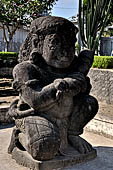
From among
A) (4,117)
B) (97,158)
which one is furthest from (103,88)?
(97,158)

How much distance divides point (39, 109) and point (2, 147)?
1.09 m

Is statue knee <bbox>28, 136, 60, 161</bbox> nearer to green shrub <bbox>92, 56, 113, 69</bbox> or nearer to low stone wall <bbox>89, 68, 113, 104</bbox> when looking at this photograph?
low stone wall <bbox>89, 68, 113, 104</bbox>

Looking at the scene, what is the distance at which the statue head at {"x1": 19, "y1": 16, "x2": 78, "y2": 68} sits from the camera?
3.19 m

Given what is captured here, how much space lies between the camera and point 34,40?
3.29m

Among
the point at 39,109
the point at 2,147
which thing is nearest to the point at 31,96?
the point at 39,109

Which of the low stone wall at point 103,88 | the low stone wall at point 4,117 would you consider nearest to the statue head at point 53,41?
the low stone wall at point 4,117

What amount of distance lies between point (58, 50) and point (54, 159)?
1.28 metres

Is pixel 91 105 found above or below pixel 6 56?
below

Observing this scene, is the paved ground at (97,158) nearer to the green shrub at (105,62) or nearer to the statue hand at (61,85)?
the statue hand at (61,85)

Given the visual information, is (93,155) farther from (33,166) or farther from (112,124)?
(112,124)

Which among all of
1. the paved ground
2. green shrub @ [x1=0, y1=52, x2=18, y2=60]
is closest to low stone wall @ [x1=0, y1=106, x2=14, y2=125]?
the paved ground

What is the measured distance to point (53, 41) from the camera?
10.5 ft

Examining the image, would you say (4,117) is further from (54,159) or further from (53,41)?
(53,41)

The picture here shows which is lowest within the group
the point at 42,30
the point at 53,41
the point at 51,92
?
the point at 51,92
